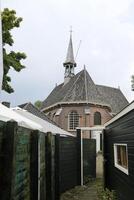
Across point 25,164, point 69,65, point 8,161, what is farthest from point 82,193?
point 69,65

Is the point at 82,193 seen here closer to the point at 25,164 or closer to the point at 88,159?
the point at 88,159

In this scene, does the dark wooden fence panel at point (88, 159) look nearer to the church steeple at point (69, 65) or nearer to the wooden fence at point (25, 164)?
the wooden fence at point (25, 164)

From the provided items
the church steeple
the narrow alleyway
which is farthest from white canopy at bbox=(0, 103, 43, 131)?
the church steeple

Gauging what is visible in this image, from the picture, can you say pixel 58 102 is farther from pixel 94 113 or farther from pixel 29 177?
pixel 29 177

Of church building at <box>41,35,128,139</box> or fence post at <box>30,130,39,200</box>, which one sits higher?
church building at <box>41,35,128,139</box>

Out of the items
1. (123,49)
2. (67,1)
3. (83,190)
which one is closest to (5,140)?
(67,1)

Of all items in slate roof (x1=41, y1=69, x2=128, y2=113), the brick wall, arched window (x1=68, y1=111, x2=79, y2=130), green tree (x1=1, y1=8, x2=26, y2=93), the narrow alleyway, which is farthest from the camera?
arched window (x1=68, y1=111, x2=79, y2=130)

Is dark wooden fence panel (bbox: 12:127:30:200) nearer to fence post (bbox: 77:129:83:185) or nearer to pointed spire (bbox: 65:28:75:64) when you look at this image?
fence post (bbox: 77:129:83:185)

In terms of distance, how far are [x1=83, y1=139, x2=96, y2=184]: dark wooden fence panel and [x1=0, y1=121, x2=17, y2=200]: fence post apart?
11.4 metres

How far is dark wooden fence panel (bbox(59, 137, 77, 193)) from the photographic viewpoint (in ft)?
35.0

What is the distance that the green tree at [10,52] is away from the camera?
12770 millimetres

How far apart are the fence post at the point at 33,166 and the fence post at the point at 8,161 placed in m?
1.72

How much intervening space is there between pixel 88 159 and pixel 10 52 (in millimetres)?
6201

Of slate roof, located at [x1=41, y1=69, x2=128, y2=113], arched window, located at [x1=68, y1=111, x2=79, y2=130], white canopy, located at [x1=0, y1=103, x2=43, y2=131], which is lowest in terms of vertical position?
white canopy, located at [x1=0, y1=103, x2=43, y2=131]
